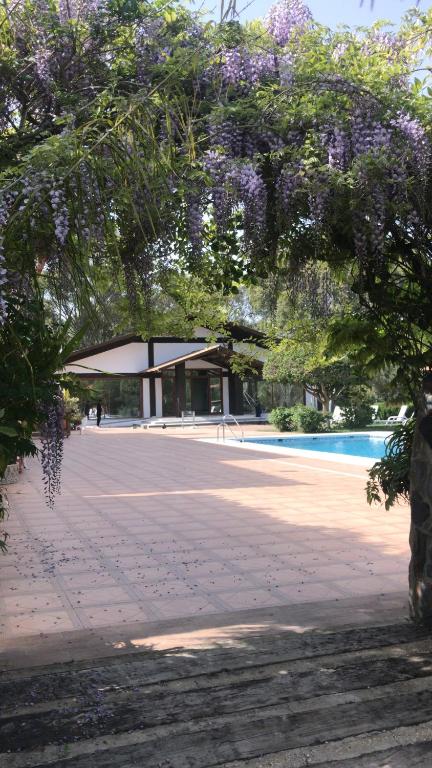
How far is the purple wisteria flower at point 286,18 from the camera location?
375 cm

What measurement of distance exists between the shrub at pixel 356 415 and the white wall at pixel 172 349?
9603 millimetres

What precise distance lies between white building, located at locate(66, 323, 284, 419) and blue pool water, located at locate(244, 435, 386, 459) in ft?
24.7

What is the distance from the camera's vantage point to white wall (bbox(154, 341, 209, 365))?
107ft

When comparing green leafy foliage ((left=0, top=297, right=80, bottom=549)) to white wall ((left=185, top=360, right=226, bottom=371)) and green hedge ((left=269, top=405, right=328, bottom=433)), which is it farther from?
white wall ((left=185, top=360, right=226, bottom=371))

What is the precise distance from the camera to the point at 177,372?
31.5 meters

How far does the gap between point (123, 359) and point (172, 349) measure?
2.68m

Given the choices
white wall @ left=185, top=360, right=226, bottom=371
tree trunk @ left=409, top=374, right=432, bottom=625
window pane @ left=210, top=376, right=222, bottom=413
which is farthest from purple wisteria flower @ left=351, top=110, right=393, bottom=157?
window pane @ left=210, top=376, right=222, bottom=413

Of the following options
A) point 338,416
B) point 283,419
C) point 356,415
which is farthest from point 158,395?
point 356,415

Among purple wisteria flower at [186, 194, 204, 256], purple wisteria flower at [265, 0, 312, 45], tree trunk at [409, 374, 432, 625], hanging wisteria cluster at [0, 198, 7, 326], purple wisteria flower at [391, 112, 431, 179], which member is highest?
purple wisteria flower at [265, 0, 312, 45]

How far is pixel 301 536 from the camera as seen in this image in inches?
290

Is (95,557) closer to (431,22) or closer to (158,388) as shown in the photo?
(431,22)

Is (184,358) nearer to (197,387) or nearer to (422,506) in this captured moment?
(197,387)

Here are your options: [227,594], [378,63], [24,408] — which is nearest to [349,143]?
[378,63]

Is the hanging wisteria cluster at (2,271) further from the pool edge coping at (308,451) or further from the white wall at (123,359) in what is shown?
the white wall at (123,359)
